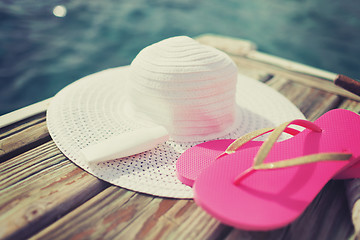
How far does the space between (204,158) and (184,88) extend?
0.26 metres

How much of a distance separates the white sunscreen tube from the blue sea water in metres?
1.66

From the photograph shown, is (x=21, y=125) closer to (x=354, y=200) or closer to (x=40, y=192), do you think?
(x=40, y=192)

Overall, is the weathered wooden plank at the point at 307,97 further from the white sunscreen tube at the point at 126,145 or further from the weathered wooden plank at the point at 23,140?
the weathered wooden plank at the point at 23,140

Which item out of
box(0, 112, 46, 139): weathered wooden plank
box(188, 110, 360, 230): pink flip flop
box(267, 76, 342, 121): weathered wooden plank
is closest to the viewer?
box(188, 110, 360, 230): pink flip flop

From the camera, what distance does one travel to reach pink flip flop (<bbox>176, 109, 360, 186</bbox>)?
86 cm

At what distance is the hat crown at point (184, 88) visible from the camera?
38.3 inches

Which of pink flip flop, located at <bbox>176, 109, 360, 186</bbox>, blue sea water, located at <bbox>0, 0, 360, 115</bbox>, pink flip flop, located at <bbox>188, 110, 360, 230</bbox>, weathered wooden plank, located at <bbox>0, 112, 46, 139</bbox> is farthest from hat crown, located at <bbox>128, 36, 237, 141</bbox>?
blue sea water, located at <bbox>0, 0, 360, 115</bbox>

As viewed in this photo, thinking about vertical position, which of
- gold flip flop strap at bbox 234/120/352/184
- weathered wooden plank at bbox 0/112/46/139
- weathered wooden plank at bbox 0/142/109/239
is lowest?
weathered wooden plank at bbox 0/142/109/239

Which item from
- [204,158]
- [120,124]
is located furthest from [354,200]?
[120,124]

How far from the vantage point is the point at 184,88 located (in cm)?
97

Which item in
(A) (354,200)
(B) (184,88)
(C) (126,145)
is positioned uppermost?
(B) (184,88)

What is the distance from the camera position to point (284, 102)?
1.38m

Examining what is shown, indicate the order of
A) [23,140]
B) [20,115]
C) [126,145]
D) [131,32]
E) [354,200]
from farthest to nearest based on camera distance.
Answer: [131,32], [20,115], [23,140], [126,145], [354,200]

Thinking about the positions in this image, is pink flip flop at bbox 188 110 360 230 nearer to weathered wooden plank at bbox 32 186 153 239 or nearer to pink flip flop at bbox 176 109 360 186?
pink flip flop at bbox 176 109 360 186
